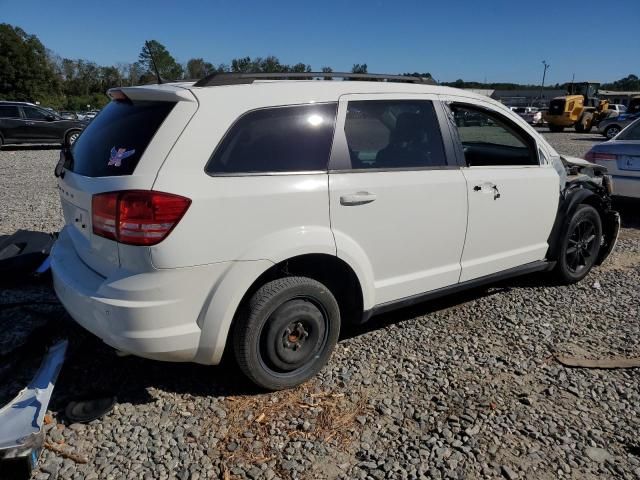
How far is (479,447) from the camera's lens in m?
2.55

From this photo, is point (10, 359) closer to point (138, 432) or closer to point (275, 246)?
point (138, 432)

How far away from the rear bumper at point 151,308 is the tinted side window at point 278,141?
56cm

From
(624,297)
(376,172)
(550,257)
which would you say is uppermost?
(376,172)

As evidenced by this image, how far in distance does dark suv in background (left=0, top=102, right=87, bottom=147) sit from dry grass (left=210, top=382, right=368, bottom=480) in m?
17.3

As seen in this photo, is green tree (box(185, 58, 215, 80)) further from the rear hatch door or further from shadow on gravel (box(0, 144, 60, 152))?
shadow on gravel (box(0, 144, 60, 152))

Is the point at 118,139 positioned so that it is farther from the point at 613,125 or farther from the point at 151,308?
the point at 613,125

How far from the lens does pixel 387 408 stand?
9.39ft

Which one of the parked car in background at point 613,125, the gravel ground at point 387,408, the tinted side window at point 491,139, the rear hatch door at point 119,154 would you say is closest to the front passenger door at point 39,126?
the gravel ground at point 387,408

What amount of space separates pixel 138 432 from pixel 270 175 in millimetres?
1516

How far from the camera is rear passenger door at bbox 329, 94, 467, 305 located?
9.91 feet

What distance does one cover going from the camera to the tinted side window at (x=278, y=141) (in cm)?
267

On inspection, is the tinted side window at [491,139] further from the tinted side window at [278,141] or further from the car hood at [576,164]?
the tinted side window at [278,141]

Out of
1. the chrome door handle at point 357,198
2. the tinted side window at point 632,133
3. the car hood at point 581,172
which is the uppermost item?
the tinted side window at point 632,133

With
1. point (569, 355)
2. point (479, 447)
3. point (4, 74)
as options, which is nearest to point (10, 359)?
point (479, 447)
